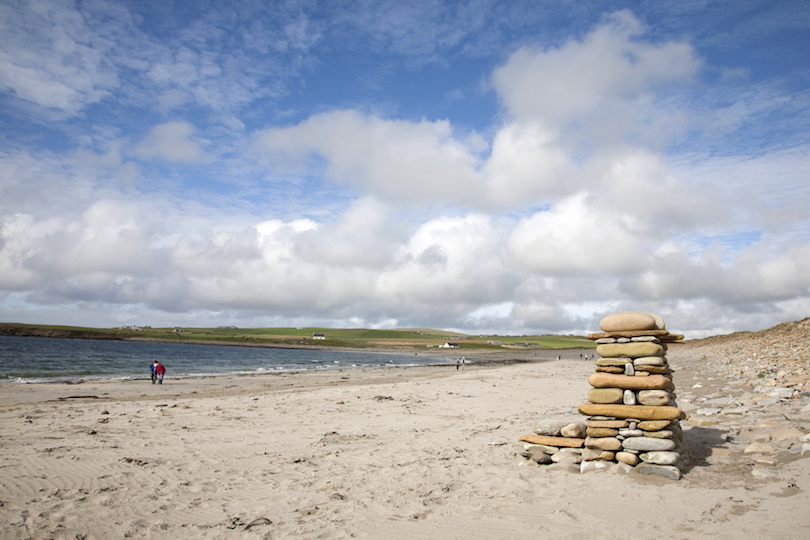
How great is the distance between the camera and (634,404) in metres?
8.92

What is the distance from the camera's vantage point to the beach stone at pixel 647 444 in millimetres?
8344

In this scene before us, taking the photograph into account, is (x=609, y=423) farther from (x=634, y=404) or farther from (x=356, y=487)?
(x=356, y=487)

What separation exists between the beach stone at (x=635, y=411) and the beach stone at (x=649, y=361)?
86 centimetres

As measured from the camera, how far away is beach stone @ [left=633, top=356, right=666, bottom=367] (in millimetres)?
8961

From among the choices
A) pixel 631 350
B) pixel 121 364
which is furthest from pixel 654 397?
pixel 121 364

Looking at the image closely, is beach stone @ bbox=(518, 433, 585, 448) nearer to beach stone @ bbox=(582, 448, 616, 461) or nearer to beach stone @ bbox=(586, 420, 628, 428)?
beach stone @ bbox=(582, 448, 616, 461)

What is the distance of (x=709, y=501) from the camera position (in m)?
7.13

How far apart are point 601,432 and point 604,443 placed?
21 centimetres

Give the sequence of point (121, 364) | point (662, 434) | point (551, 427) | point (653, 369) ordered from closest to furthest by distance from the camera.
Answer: point (662, 434) < point (653, 369) < point (551, 427) < point (121, 364)

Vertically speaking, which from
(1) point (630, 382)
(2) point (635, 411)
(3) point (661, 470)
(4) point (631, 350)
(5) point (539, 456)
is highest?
(4) point (631, 350)

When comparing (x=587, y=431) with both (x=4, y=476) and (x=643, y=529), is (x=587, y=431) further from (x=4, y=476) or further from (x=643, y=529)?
(x=4, y=476)

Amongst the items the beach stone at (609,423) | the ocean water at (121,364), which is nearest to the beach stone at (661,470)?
the beach stone at (609,423)

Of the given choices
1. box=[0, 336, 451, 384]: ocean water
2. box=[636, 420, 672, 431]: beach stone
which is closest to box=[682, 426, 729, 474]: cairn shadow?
box=[636, 420, 672, 431]: beach stone

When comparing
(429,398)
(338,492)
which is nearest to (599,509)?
(338,492)
